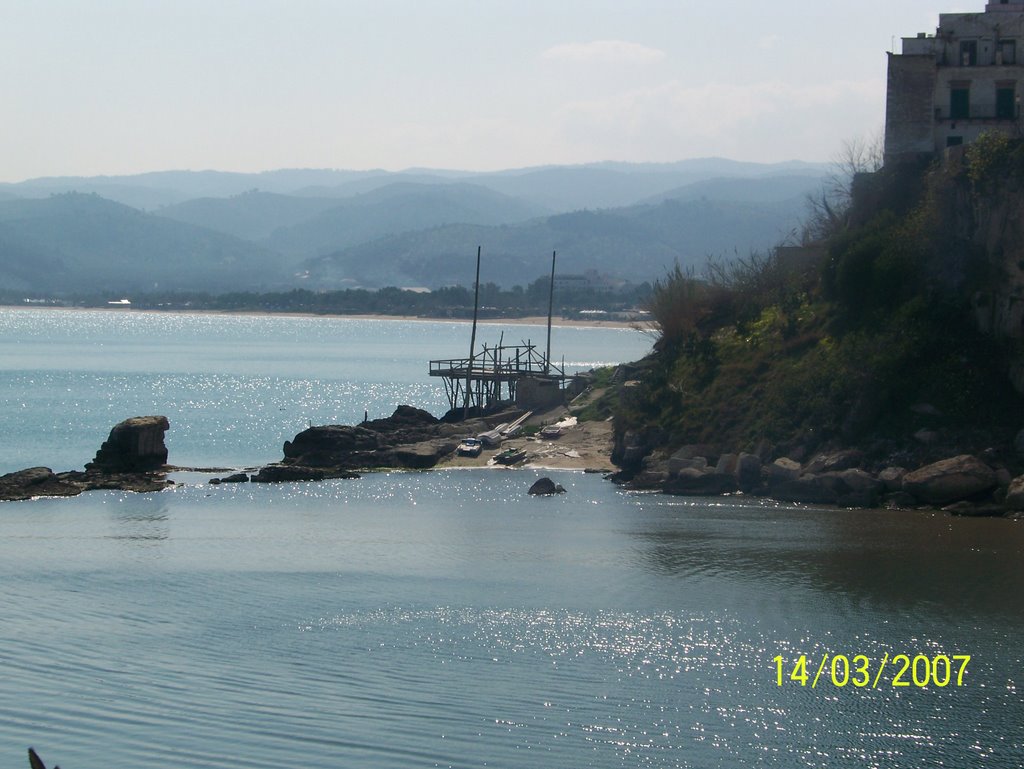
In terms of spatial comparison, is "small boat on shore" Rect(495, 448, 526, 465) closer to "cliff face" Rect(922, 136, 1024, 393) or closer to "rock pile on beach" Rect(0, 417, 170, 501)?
"rock pile on beach" Rect(0, 417, 170, 501)

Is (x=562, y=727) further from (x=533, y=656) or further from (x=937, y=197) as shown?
(x=937, y=197)

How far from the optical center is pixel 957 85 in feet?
155

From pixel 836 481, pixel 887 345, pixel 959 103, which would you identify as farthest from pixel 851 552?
pixel 959 103

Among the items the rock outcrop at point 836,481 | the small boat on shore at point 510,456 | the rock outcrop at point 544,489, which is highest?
the rock outcrop at point 836,481

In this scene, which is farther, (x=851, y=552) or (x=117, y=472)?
(x=117, y=472)

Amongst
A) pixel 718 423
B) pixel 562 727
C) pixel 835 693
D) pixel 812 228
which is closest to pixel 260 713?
pixel 562 727

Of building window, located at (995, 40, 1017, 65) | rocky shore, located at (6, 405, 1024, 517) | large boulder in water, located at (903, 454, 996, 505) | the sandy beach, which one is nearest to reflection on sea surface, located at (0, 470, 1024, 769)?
rocky shore, located at (6, 405, 1024, 517)

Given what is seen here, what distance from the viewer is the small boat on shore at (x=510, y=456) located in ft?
161

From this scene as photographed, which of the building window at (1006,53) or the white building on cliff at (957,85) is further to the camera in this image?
the building window at (1006,53)

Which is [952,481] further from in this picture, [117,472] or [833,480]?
[117,472]

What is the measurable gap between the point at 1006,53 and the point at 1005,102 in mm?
1812
